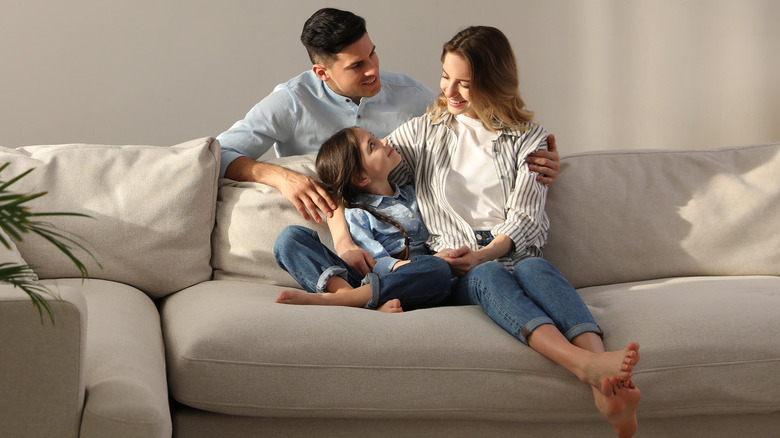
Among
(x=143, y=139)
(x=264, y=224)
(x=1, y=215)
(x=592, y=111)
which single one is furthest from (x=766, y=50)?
(x=1, y=215)

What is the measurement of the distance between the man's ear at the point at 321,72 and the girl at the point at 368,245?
0.46m

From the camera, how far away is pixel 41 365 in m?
1.14

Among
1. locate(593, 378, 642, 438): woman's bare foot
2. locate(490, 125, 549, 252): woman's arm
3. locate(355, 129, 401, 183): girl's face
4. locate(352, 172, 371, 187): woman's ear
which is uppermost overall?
locate(355, 129, 401, 183): girl's face

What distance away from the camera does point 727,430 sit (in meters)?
1.58

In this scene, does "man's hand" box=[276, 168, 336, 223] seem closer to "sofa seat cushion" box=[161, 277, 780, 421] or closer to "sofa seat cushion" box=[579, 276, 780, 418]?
"sofa seat cushion" box=[161, 277, 780, 421]

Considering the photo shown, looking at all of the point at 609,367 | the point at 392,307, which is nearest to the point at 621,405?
the point at 609,367

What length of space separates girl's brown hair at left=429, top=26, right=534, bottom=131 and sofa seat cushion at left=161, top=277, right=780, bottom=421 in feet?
2.23

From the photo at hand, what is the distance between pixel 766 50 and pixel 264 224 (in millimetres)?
2195

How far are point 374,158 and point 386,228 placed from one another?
0.18 metres

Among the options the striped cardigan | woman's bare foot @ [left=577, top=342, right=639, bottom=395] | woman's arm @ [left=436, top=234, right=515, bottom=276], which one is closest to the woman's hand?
woman's arm @ [left=436, top=234, right=515, bottom=276]

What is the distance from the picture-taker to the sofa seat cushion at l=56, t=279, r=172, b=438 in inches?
46.9

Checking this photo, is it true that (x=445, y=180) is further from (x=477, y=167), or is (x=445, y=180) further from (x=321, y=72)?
(x=321, y=72)

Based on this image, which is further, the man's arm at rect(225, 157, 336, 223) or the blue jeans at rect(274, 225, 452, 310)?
the man's arm at rect(225, 157, 336, 223)

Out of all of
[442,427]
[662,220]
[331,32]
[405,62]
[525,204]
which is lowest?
[442,427]
